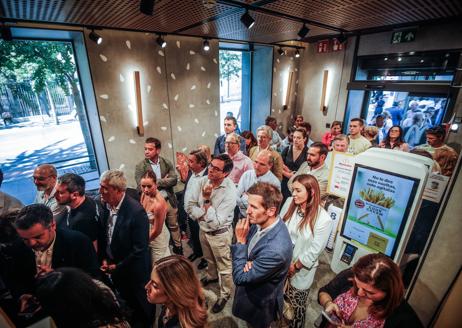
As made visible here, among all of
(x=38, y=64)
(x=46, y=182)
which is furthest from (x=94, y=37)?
(x=46, y=182)

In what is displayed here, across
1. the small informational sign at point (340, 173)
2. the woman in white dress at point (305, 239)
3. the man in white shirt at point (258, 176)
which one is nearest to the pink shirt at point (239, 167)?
the man in white shirt at point (258, 176)

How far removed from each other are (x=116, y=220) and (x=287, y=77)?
22.5 feet

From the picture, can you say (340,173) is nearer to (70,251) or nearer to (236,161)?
(236,161)

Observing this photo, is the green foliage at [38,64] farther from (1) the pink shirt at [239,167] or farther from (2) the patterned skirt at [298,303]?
(2) the patterned skirt at [298,303]

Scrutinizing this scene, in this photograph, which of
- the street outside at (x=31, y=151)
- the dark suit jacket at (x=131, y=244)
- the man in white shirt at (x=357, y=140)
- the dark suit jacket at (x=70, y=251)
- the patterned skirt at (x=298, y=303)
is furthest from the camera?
the street outside at (x=31, y=151)

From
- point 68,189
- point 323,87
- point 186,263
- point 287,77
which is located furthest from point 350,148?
point 68,189

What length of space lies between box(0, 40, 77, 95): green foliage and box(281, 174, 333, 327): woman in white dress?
5.19 meters

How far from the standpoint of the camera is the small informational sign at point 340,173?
9.06ft

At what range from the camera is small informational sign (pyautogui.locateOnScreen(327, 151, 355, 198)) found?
276cm

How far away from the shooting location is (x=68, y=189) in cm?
226

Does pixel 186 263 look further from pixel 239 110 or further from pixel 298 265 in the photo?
pixel 239 110

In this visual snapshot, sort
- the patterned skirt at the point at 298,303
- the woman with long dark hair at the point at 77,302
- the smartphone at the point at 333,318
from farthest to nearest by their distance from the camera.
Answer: the patterned skirt at the point at 298,303, the smartphone at the point at 333,318, the woman with long dark hair at the point at 77,302

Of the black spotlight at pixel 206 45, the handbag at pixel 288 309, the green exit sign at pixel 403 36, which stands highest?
the green exit sign at pixel 403 36

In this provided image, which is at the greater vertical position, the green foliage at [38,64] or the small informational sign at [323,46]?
the small informational sign at [323,46]
